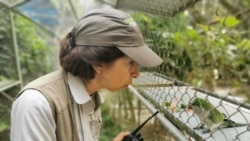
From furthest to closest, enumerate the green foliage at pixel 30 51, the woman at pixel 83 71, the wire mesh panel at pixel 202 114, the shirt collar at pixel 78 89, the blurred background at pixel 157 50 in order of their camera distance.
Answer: the green foliage at pixel 30 51 < the blurred background at pixel 157 50 < the shirt collar at pixel 78 89 < the woman at pixel 83 71 < the wire mesh panel at pixel 202 114

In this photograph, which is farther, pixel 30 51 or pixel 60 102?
pixel 30 51

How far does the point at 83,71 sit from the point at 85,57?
0.06 metres

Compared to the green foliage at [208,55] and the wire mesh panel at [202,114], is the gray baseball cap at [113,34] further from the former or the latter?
the green foliage at [208,55]

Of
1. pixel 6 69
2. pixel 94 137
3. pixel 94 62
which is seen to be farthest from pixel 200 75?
pixel 6 69

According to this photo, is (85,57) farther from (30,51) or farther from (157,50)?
(30,51)

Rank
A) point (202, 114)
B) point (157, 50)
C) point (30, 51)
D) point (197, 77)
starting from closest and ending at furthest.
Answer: point (202, 114), point (157, 50), point (197, 77), point (30, 51)

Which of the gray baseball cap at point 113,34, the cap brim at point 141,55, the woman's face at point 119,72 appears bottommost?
the woman's face at point 119,72

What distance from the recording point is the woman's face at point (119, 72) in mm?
1114

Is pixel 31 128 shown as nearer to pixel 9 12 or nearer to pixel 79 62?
pixel 79 62

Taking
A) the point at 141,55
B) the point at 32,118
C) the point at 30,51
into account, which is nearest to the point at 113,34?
the point at 141,55

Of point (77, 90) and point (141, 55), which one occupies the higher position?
point (141, 55)

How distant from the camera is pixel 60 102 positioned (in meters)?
1.06

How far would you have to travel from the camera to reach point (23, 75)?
15.0 feet

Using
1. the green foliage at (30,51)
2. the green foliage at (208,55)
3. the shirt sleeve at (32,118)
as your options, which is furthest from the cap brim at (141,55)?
the green foliage at (30,51)
